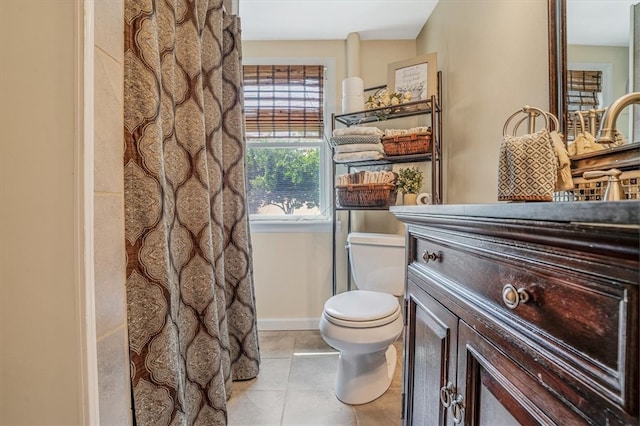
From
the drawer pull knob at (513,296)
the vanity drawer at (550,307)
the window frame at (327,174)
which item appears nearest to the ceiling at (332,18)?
the window frame at (327,174)

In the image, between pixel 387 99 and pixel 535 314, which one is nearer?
pixel 535 314

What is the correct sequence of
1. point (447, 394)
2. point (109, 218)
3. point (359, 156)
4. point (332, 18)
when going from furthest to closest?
1. point (332, 18)
2. point (359, 156)
3. point (447, 394)
4. point (109, 218)

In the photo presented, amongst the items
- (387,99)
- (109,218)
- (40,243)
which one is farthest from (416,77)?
(40,243)

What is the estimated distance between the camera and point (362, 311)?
4.58ft

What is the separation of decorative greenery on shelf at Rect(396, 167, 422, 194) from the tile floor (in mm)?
1068

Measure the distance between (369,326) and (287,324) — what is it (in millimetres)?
1106

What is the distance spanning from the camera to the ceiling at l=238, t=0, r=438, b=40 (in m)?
1.85

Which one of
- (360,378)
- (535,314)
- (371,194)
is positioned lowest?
(360,378)

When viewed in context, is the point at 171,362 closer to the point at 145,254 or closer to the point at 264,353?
the point at 145,254

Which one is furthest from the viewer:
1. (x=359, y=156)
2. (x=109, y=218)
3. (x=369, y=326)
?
(x=359, y=156)

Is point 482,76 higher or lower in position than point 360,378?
higher

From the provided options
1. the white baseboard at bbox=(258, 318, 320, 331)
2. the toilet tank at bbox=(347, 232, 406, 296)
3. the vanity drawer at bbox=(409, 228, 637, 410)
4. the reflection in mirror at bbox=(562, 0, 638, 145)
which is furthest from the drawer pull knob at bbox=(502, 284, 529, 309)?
the white baseboard at bbox=(258, 318, 320, 331)

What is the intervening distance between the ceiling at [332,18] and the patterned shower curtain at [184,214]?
0.49 metres

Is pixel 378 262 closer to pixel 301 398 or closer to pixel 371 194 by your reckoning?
pixel 371 194
